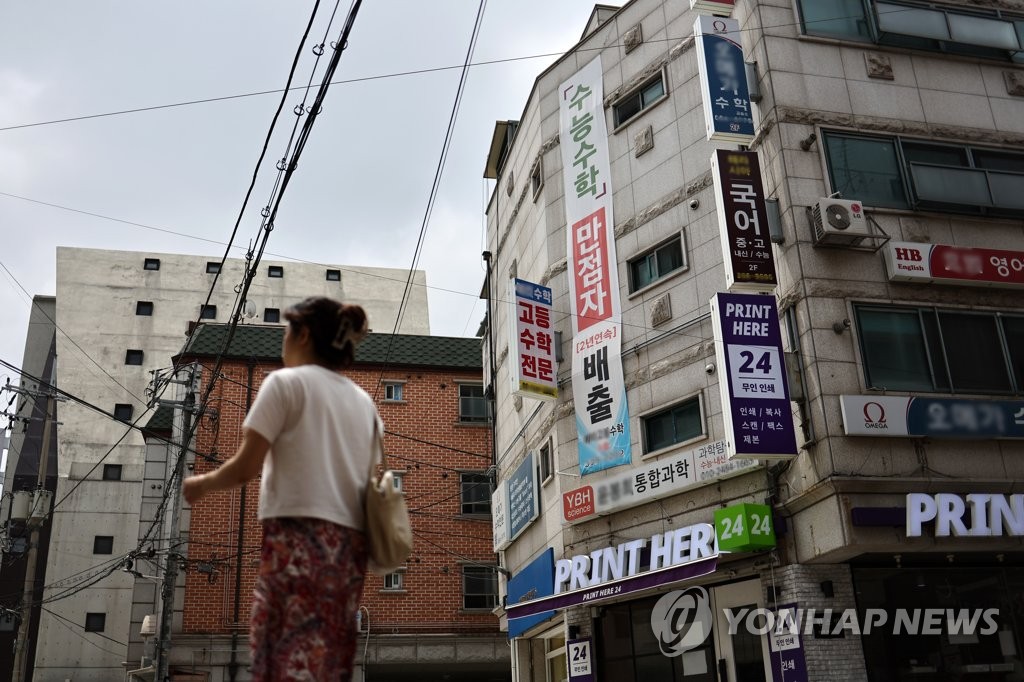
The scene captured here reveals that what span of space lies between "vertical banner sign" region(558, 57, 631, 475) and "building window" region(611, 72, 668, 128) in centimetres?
39

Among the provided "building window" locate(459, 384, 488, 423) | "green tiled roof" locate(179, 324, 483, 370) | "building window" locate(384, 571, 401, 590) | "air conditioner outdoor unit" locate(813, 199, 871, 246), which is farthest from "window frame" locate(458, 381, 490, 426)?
"air conditioner outdoor unit" locate(813, 199, 871, 246)

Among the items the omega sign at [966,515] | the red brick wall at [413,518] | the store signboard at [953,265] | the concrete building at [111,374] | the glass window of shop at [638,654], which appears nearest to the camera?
the omega sign at [966,515]

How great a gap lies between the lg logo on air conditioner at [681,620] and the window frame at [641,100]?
940cm

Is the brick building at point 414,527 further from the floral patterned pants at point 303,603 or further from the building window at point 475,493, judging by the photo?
the floral patterned pants at point 303,603

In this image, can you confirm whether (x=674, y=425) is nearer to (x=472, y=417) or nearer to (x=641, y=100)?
(x=641, y=100)

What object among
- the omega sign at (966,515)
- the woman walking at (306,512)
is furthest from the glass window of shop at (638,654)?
the woman walking at (306,512)

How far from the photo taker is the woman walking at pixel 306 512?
3.50 metres

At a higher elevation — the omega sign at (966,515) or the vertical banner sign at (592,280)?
the vertical banner sign at (592,280)

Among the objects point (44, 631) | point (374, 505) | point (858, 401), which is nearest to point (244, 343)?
point (44, 631)

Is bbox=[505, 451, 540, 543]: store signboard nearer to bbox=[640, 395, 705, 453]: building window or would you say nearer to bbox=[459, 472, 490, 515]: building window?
bbox=[640, 395, 705, 453]: building window

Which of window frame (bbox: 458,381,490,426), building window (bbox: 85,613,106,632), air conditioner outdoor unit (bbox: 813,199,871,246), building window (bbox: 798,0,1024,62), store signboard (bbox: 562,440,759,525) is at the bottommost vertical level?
store signboard (bbox: 562,440,759,525)

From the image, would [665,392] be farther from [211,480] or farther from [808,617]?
[211,480]

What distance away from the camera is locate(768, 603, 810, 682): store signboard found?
13586 mm

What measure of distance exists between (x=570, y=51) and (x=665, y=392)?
9143 mm
